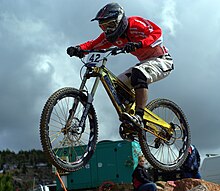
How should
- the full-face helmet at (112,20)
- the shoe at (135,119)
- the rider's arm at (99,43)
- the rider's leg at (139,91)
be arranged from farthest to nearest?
1. the rider's arm at (99,43)
2. the rider's leg at (139,91)
3. the full-face helmet at (112,20)
4. the shoe at (135,119)

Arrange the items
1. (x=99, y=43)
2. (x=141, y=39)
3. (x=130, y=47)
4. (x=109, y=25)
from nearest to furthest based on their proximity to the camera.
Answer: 1. (x=130, y=47)
2. (x=109, y=25)
3. (x=141, y=39)
4. (x=99, y=43)

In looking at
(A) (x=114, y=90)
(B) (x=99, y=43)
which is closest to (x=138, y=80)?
(A) (x=114, y=90)

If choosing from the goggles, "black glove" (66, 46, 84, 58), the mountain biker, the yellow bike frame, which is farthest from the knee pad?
"black glove" (66, 46, 84, 58)

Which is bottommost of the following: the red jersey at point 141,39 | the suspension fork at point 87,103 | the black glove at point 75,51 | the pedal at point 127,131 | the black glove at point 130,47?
the pedal at point 127,131

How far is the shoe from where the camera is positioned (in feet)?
25.5

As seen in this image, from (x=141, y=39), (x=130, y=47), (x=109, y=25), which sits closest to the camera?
(x=130, y=47)

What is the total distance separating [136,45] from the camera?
773cm

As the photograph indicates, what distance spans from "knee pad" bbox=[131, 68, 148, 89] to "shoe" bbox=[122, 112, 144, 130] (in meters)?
0.46

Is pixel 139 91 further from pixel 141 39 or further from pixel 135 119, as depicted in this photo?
pixel 141 39

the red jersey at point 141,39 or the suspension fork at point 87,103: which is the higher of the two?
the red jersey at point 141,39

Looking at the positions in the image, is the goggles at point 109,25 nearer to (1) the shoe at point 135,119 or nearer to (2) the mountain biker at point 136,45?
(2) the mountain biker at point 136,45

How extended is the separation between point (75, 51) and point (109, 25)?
67cm

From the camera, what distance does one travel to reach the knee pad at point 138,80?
26.4ft

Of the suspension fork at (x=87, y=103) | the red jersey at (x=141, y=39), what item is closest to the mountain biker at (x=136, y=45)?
the red jersey at (x=141, y=39)
